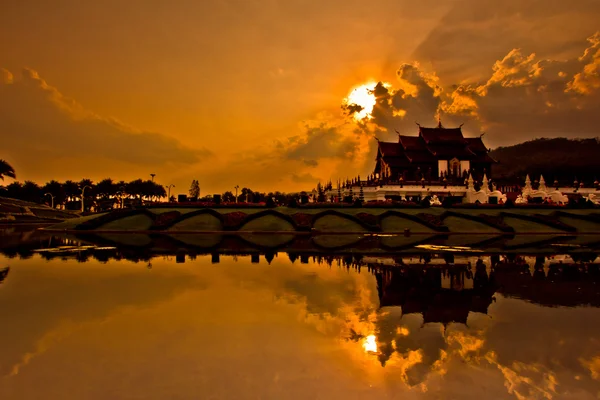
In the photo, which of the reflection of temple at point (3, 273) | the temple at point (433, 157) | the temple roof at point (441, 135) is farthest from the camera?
the temple roof at point (441, 135)

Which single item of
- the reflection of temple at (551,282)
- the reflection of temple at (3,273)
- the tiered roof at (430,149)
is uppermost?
the tiered roof at (430,149)

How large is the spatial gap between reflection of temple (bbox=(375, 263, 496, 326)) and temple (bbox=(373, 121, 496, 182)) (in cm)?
5756

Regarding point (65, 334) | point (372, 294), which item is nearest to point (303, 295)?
point (372, 294)

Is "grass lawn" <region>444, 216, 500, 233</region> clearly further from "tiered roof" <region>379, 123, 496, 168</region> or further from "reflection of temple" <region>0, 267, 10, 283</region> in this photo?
"reflection of temple" <region>0, 267, 10, 283</region>

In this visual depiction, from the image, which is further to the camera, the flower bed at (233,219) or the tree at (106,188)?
the tree at (106,188)

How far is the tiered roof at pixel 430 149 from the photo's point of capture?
77.5 m

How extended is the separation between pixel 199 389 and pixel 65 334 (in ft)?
14.8

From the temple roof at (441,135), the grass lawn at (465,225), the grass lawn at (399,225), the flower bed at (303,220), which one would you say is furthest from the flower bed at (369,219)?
the temple roof at (441,135)

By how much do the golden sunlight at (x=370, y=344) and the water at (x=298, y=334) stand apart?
0.06 m

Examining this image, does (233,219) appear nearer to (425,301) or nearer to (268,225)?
(268,225)

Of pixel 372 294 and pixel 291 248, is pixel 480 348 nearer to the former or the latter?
pixel 372 294

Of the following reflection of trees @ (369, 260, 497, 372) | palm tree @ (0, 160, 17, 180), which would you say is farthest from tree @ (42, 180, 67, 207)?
reflection of trees @ (369, 260, 497, 372)

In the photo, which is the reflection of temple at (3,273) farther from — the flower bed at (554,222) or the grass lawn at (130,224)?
the flower bed at (554,222)

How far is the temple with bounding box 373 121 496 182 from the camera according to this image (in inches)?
3029
